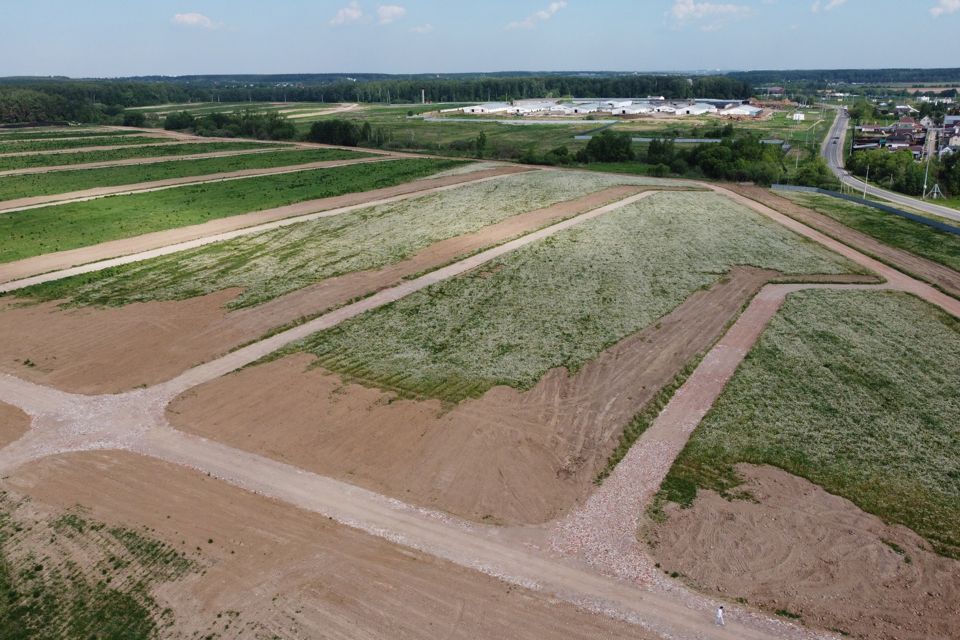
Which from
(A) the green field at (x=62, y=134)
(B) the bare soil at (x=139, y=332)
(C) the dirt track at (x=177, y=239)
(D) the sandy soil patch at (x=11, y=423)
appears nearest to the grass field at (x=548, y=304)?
(B) the bare soil at (x=139, y=332)

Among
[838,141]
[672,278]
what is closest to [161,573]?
[672,278]

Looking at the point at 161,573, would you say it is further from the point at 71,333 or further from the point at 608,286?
the point at 608,286

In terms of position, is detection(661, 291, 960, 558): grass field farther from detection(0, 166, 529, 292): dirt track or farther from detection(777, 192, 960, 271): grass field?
detection(0, 166, 529, 292): dirt track

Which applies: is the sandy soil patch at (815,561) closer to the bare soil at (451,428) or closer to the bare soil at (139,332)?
the bare soil at (451,428)

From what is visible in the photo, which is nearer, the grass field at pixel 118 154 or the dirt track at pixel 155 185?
the dirt track at pixel 155 185

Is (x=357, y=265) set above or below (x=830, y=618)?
above

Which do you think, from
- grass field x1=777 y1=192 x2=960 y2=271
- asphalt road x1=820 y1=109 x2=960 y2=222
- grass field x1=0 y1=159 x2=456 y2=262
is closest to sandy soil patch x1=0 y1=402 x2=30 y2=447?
grass field x1=0 y1=159 x2=456 y2=262
